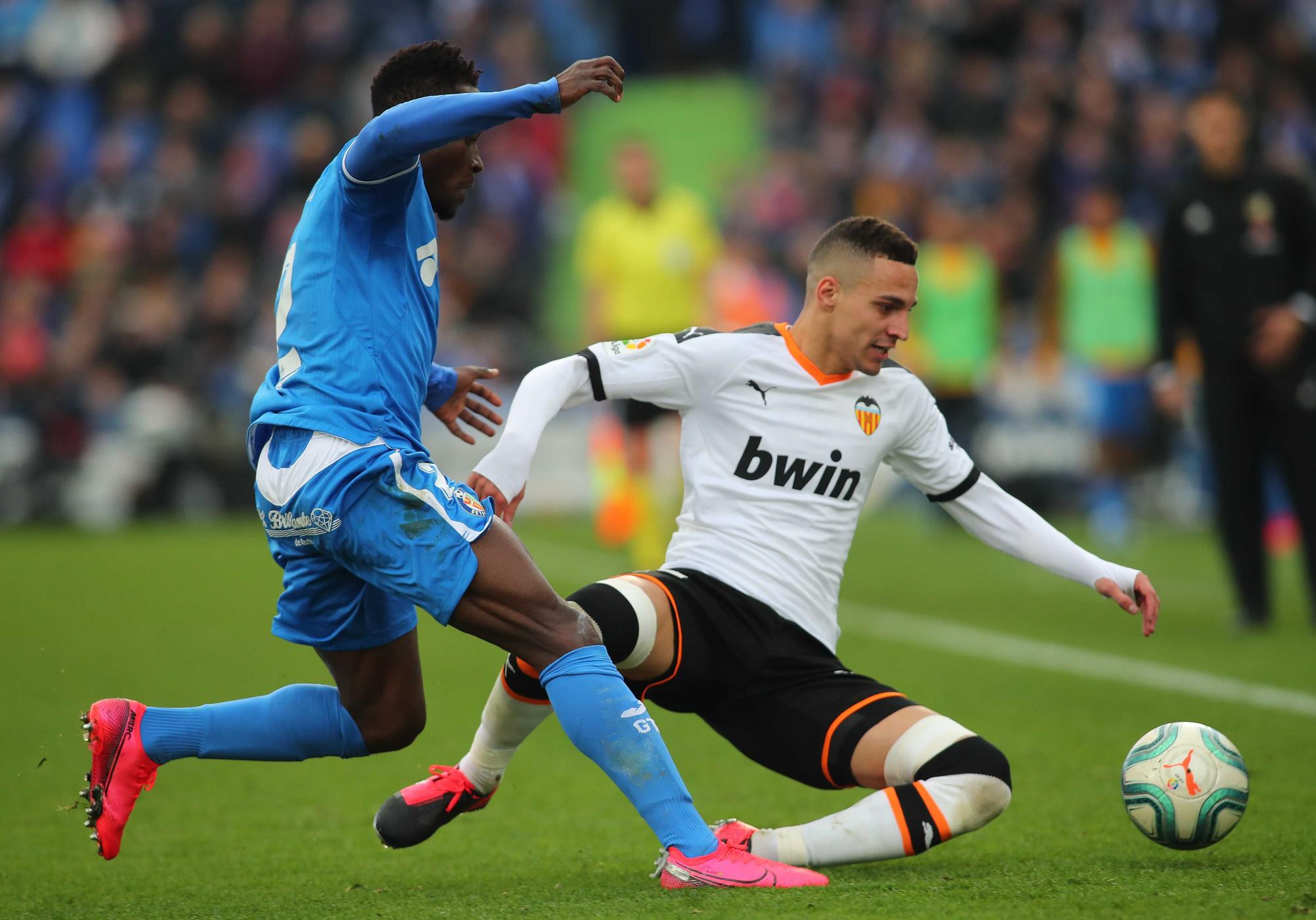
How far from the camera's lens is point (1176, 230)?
849cm

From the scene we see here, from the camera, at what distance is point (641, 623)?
405 cm

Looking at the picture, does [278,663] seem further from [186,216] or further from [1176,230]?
[186,216]

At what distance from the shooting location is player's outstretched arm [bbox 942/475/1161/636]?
4.16m

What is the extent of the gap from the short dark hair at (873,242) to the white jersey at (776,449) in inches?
12.8

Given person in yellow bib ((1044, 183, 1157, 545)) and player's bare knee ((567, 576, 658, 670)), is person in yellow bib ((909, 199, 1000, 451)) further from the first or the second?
player's bare knee ((567, 576, 658, 670))

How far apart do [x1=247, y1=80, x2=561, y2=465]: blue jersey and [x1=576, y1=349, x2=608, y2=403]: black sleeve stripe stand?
0.52m

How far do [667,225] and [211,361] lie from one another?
6.55 meters

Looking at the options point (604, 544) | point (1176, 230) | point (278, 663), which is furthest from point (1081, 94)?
point (278, 663)

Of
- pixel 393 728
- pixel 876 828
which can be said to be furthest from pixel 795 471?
pixel 393 728

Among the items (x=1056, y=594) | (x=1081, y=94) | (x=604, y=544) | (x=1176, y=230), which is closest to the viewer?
(x=1176, y=230)

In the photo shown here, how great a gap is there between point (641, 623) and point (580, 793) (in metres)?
1.41

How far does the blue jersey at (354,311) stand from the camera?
3.73 m

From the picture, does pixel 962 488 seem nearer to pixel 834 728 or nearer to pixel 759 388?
pixel 759 388

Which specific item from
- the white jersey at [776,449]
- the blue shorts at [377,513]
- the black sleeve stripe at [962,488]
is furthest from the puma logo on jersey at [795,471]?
the blue shorts at [377,513]
